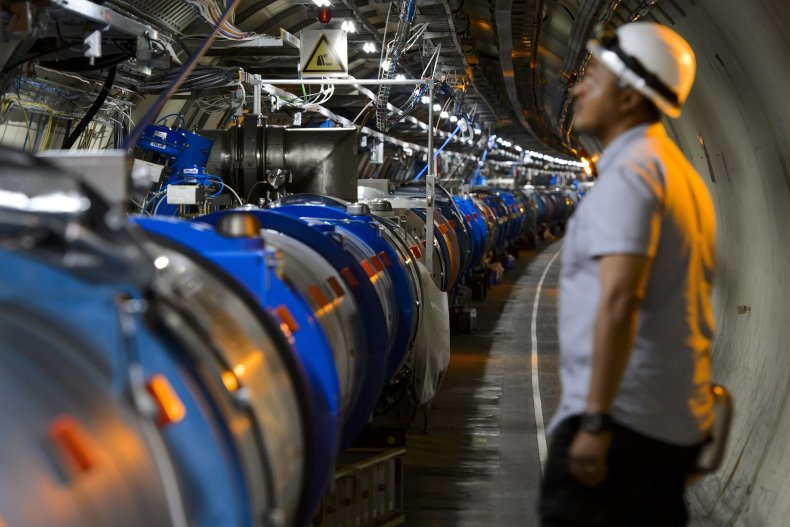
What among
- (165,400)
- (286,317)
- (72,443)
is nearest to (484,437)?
(286,317)

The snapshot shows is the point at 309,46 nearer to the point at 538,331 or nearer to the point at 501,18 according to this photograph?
the point at 501,18

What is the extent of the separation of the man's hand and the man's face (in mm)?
705

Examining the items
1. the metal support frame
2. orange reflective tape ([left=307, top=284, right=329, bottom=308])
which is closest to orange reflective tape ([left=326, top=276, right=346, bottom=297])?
orange reflective tape ([left=307, top=284, right=329, bottom=308])

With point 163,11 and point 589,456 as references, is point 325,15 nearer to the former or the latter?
point 163,11

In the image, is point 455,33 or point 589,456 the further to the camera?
point 455,33

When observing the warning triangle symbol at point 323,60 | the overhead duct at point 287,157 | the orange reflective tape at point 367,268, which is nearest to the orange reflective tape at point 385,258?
the orange reflective tape at point 367,268

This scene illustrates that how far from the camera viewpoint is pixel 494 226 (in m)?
16.8

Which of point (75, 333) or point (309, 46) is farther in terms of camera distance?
point (309, 46)

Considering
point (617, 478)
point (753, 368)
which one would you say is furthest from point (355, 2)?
point (617, 478)

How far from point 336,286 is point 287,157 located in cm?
405

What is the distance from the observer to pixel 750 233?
231 inches

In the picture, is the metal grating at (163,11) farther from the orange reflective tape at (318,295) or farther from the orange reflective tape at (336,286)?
the orange reflective tape at (318,295)

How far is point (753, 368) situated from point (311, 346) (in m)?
2.88

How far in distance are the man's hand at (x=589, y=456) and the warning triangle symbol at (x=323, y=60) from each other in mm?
6354
